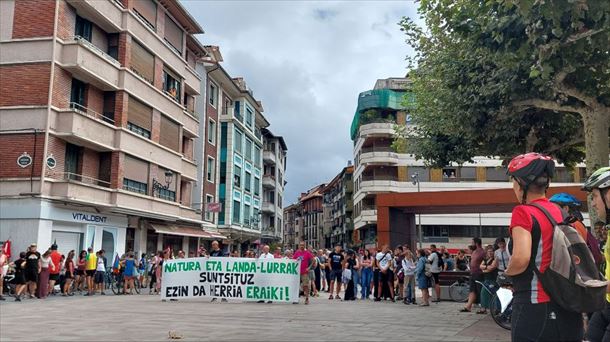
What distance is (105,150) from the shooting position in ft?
91.5

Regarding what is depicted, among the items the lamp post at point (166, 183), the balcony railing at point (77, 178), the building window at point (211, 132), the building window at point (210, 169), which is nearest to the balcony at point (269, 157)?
the building window at point (211, 132)

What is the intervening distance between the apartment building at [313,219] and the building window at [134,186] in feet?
283

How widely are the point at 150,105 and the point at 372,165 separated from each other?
3369 cm

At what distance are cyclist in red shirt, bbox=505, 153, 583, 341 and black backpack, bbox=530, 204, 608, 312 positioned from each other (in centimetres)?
3

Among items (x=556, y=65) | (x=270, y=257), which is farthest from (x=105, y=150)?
(x=556, y=65)

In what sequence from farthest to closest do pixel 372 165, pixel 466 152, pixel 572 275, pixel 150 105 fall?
1. pixel 372 165
2. pixel 150 105
3. pixel 466 152
4. pixel 572 275

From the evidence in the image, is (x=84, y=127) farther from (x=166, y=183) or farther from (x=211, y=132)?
(x=211, y=132)

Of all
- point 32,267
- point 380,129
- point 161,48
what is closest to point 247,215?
point 380,129

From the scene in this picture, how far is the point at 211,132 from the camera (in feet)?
158

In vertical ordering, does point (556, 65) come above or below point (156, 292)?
above

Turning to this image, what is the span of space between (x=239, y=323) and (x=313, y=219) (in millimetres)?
117273

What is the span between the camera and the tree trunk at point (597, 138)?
12.4 m

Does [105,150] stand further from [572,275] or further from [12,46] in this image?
[572,275]

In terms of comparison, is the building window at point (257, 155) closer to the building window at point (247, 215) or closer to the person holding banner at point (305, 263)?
the building window at point (247, 215)
